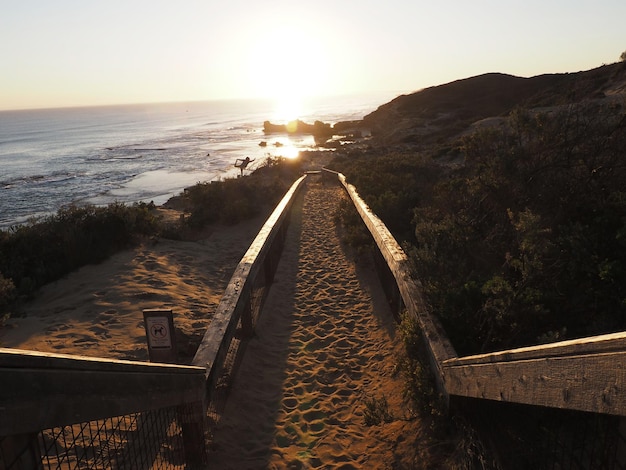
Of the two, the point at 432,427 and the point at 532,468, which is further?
the point at 432,427

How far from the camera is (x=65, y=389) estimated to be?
153 cm

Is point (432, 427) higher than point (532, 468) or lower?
lower

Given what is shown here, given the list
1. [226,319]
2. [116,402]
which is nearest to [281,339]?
[226,319]

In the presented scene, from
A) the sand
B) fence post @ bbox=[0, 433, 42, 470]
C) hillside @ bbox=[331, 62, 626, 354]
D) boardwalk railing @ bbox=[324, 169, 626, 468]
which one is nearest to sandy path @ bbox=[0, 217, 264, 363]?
the sand

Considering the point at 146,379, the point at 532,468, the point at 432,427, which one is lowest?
the point at 432,427

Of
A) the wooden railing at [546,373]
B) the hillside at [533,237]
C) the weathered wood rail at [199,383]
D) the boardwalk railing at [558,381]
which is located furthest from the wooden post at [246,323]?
the wooden railing at [546,373]

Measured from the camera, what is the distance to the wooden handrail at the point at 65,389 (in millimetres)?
1303

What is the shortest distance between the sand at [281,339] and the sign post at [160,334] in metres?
0.87

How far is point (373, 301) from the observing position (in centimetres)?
653

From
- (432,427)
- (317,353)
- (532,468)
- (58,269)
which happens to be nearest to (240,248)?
(58,269)

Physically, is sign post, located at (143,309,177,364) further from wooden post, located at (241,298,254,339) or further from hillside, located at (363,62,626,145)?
hillside, located at (363,62,626,145)

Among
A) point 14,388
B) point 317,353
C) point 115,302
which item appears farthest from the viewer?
point 115,302

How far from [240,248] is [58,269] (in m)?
3.94

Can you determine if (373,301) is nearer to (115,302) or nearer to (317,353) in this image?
(317,353)
